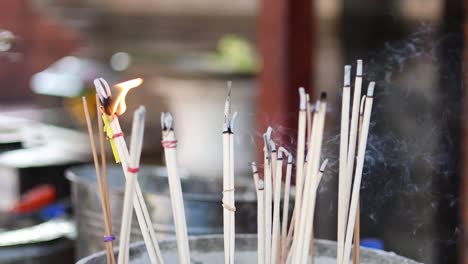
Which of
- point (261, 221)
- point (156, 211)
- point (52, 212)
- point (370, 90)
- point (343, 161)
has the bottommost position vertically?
point (52, 212)

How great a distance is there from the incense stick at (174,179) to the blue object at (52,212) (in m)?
1.64

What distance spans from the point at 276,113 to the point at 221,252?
1463 millimetres

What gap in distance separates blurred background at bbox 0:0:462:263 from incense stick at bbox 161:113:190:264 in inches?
20.1

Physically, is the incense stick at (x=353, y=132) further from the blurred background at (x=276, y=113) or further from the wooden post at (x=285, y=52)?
the wooden post at (x=285, y=52)

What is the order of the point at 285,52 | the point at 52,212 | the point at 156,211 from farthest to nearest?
the point at 285,52 < the point at 52,212 < the point at 156,211

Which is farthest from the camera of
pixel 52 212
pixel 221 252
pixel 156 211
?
pixel 52 212

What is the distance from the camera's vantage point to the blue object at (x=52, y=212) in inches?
108

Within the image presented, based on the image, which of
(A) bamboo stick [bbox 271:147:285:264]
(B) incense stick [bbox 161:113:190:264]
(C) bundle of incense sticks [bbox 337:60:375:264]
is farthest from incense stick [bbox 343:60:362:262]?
(B) incense stick [bbox 161:113:190:264]

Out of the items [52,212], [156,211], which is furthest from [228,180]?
[52,212]

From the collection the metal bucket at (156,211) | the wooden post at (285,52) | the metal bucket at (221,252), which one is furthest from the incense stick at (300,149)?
the wooden post at (285,52)

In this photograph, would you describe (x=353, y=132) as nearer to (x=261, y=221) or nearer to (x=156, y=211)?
(x=261, y=221)

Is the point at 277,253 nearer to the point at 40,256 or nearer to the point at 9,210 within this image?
the point at 40,256

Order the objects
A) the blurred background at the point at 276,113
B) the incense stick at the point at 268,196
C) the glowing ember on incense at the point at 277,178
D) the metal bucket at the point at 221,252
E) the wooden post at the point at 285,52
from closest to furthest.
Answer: the glowing ember on incense at the point at 277,178 → the incense stick at the point at 268,196 → the metal bucket at the point at 221,252 → the blurred background at the point at 276,113 → the wooden post at the point at 285,52

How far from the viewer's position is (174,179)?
1182 millimetres
